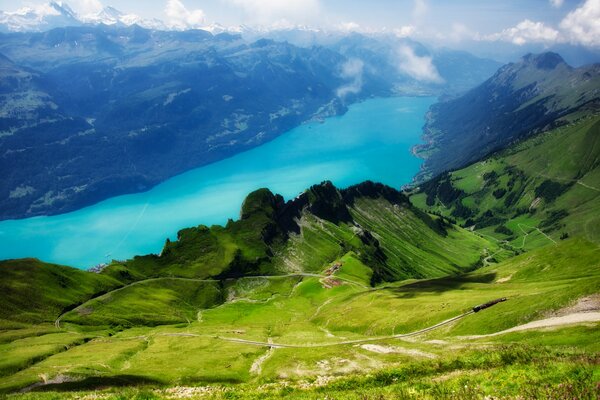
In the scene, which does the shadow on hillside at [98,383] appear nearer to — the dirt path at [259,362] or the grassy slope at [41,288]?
the dirt path at [259,362]

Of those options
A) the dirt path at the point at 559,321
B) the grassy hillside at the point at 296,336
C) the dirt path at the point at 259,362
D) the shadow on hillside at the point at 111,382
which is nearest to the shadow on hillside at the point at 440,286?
the grassy hillside at the point at 296,336

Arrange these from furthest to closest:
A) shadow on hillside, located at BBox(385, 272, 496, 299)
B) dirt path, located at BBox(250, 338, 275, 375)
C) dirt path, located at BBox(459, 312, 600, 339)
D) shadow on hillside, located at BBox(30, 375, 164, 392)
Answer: shadow on hillside, located at BBox(385, 272, 496, 299), dirt path, located at BBox(250, 338, 275, 375), shadow on hillside, located at BBox(30, 375, 164, 392), dirt path, located at BBox(459, 312, 600, 339)

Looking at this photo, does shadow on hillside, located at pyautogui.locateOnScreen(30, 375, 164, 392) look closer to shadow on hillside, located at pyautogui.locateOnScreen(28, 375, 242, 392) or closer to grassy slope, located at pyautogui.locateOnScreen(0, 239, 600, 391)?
shadow on hillside, located at pyautogui.locateOnScreen(28, 375, 242, 392)

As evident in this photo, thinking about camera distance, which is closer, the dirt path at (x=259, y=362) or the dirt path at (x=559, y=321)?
the dirt path at (x=559, y=321)

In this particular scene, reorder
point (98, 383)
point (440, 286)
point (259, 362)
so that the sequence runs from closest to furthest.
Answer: point (98, 383) < point (259, 362) < point (440, 286)

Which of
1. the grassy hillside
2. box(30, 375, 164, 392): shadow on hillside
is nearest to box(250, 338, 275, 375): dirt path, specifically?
the grassy hillside

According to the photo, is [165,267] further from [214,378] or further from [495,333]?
[495,333]

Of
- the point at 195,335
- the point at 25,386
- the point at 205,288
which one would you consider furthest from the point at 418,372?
the point at 205,288

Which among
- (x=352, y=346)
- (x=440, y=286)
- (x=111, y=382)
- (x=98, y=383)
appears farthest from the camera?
(x=440, y=286)

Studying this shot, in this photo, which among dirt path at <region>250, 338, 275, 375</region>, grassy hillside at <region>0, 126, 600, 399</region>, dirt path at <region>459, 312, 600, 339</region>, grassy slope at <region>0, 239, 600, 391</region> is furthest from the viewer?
dirt path at <region>250, 338, 275, 375</region>

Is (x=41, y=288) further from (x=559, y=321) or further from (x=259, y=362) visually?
(x=559, y=321)

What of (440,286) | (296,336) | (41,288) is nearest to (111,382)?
(296,336)
